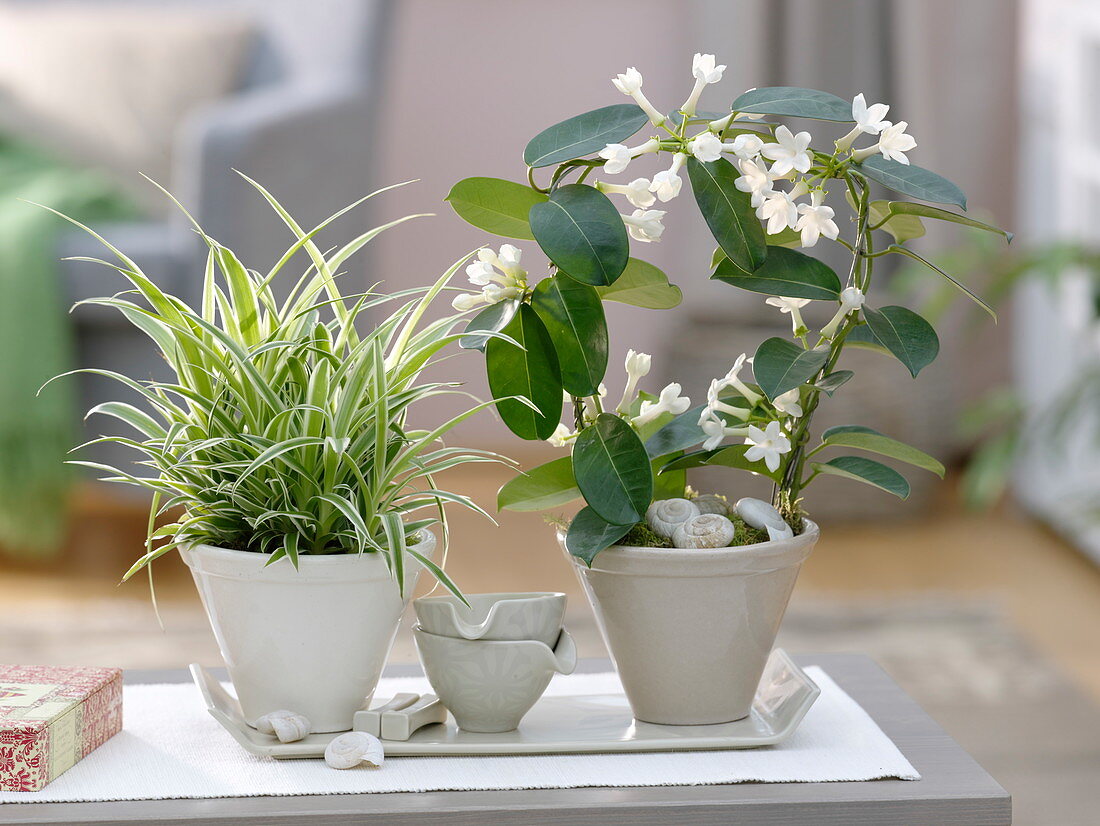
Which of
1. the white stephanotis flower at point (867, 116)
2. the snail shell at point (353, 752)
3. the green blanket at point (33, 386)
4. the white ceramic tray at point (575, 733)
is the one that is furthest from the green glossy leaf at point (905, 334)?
the green blanket at point (33, 386)

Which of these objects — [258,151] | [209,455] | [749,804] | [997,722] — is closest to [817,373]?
[749,804]

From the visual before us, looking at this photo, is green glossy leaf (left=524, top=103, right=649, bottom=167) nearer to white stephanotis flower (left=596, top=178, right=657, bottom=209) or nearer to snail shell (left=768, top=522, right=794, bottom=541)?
white stephanotis flower (left=596, top=178, right=657, bottom=209)

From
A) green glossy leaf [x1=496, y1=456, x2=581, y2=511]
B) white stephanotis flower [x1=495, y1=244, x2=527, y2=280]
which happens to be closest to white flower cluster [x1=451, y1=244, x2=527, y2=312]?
white stephanotis flower [x1=495, y1=244, x2=527, y2=280]

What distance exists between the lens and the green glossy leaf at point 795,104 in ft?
2.34

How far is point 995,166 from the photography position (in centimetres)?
309

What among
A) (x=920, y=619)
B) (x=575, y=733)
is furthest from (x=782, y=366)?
(x=920, y=619)

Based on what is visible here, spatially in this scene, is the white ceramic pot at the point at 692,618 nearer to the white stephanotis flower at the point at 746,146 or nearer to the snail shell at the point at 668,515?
the snail shell at the point at 668,515

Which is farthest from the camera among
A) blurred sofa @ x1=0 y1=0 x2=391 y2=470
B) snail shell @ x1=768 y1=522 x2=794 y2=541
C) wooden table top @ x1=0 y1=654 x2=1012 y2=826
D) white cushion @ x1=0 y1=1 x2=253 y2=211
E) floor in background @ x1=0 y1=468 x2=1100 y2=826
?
white cushion @ x1=0 y1=1 x2=253 y2=211

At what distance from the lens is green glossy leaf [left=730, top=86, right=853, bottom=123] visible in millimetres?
714

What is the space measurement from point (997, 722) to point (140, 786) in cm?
132

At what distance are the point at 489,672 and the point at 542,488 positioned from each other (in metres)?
0.11

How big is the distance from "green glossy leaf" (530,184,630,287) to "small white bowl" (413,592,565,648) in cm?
19

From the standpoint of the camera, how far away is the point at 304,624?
737 millimetres

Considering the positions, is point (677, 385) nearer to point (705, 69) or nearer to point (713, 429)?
point (713, 429)
